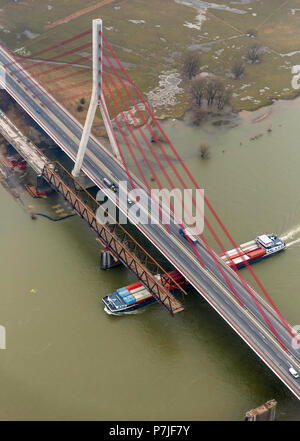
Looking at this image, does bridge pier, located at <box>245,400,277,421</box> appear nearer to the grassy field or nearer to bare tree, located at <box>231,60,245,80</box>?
the grassy field

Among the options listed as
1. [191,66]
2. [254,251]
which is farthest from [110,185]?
[191,66]

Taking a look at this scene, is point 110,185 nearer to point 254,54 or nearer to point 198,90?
point 198,90

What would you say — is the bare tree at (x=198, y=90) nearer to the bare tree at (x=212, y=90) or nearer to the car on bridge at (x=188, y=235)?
the bare tree at (x=212, y=90)

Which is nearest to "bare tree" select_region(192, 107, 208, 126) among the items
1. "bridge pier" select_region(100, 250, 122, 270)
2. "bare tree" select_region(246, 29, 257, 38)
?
"bare tree" select_region(246, 29, 257, 38)

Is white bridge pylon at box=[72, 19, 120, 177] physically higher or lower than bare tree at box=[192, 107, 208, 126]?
higher

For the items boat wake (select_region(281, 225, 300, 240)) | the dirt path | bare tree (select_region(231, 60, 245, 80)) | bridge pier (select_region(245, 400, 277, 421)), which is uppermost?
the dirt path

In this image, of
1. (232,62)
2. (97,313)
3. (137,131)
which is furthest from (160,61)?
(97,313)
